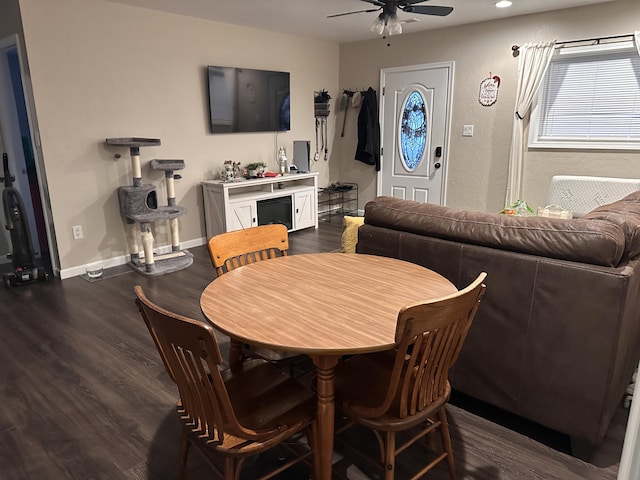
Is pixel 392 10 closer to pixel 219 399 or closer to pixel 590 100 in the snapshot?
pixel 590 100

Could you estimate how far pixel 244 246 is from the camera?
231cm

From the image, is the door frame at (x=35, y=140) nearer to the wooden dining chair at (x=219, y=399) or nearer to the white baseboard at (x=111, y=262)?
the white baseboard at (x=111, y=262)

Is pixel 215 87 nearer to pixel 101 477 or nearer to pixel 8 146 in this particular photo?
pixel 8 146

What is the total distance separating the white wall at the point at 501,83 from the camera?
445cm

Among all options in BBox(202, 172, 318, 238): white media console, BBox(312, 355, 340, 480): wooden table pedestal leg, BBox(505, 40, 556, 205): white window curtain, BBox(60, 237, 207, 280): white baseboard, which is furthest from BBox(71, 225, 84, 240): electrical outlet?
BBox(505, 40, 556, 205): white window curtain

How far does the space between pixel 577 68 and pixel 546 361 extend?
4.04 meters

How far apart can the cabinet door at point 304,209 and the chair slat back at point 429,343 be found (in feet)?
14.0

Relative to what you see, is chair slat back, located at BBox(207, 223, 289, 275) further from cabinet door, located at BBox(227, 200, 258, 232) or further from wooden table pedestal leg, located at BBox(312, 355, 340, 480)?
cabinet door, located at BBox(227, 200, 258, 232)

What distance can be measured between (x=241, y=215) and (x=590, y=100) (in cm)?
394

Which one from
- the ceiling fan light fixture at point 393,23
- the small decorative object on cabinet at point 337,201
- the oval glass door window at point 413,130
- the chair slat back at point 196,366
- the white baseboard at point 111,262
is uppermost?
the ceiling fan light fixture at point 393,23

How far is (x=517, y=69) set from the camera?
4938 mm

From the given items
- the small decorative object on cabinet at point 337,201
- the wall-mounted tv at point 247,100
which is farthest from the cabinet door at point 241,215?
the small decorative object on cabinet at point 337,201

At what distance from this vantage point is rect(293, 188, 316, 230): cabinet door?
18.8 ft

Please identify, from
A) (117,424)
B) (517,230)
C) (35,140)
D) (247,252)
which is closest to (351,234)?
(247,252)
